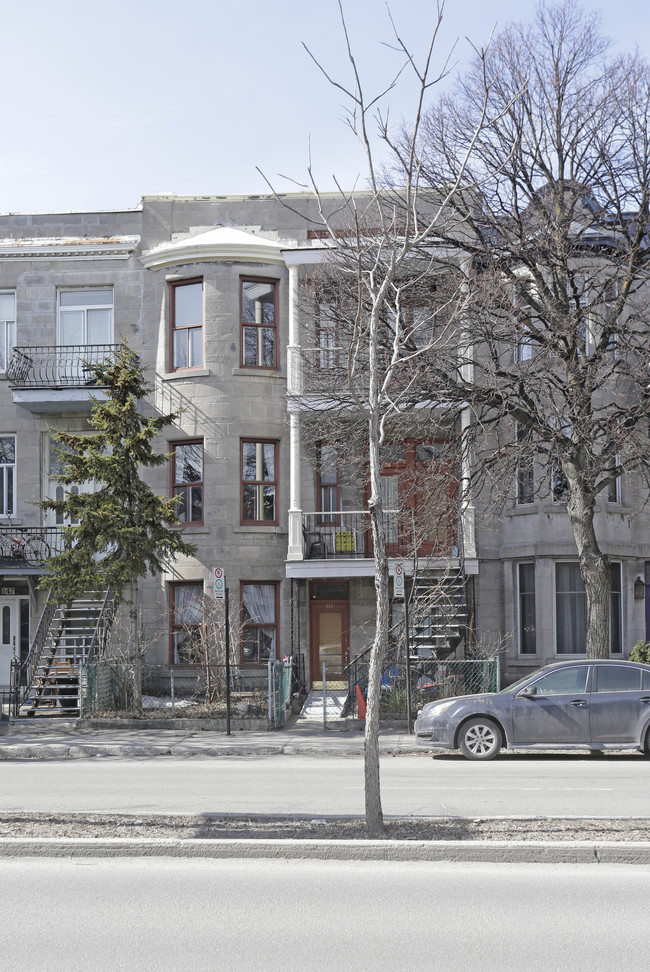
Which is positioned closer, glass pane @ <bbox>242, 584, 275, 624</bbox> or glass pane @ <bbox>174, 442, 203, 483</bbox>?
glass pane @ <bbox>242, 584, 275, 624</bbox>

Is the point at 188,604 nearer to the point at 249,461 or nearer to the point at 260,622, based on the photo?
the point at 260,622

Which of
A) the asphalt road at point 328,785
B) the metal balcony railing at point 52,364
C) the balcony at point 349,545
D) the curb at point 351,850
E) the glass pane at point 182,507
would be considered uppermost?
the metal balcony railing at point 52,364

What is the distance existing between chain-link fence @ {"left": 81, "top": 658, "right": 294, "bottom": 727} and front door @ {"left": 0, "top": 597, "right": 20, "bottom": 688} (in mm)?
3813

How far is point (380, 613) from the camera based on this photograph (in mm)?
8352

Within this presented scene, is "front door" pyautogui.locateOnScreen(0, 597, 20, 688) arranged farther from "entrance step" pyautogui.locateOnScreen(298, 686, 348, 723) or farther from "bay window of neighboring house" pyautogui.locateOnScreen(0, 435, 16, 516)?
"entrance step" pyautogui.locateOnScreen(298, 686, 348, 723)

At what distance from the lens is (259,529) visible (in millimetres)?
24594

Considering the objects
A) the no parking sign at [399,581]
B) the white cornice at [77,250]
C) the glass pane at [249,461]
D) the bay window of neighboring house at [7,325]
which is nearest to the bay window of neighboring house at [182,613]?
the glass pane at [249,461]

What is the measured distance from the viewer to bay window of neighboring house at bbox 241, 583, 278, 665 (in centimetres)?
2445

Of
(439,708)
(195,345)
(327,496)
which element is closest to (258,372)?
(195,345)

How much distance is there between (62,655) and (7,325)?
8.73m

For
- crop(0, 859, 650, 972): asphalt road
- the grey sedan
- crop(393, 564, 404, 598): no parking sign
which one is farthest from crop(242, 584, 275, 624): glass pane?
crop(0, 859, 650, 972): asphalt road

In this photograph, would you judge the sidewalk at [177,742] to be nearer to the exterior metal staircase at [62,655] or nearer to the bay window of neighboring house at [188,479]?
the exterior metal staircase at [62,655]

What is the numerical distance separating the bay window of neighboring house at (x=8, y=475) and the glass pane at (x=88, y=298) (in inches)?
143

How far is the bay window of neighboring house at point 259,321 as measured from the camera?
82.0 feet
